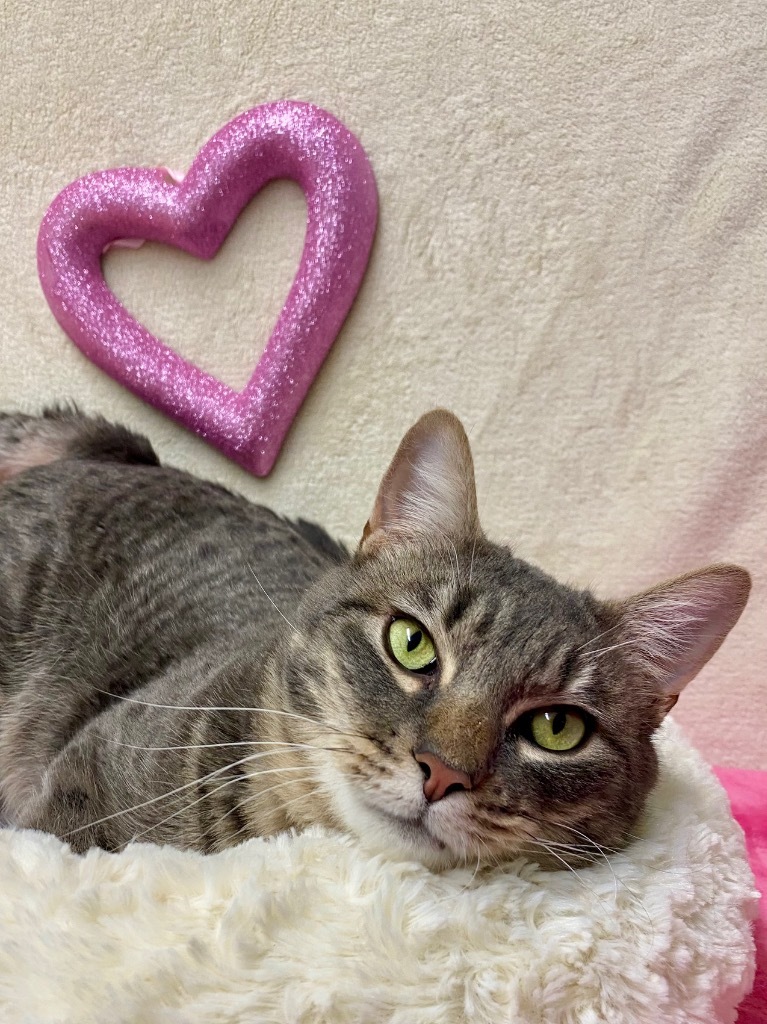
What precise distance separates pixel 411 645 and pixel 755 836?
838 mm

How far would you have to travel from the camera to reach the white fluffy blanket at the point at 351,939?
0.65m

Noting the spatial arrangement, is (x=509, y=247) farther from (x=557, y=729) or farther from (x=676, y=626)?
(x=557, y=729)

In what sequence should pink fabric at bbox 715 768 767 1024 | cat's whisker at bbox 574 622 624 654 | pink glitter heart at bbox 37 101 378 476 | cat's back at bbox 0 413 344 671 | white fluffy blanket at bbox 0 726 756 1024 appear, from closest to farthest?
white fluffy blanket at bbox 0 726 756 1024
cat's whisker at bbox 574 622 624 654
pink fabric at bbox 715 768 767 1024
cat's back at bbox 0 413 344 671
pink glitter heart at bbox 37 101 378 476

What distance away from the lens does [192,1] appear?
150cm

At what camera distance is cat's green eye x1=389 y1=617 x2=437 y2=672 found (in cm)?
84

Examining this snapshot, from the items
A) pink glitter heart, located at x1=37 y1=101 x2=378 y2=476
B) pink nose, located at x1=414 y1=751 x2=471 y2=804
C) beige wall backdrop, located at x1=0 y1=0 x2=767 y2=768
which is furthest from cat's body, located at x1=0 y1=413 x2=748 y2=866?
beige wall backdrop, located at x1=0 y1=0 x2=767 y2=768

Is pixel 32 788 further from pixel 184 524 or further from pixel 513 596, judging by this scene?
pixel 513 596

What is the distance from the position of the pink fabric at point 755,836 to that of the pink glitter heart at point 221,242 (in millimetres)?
1100

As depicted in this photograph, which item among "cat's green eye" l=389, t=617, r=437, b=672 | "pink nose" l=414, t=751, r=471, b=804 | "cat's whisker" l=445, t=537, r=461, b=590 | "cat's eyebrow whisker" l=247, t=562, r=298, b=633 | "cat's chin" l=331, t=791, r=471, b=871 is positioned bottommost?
"cat's chin" l=331, t=791, r=471, b=871

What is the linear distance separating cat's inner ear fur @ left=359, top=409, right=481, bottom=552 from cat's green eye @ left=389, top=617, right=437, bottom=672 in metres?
0.14

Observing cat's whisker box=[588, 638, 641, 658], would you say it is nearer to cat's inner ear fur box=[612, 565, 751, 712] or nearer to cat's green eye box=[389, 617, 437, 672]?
cat's inner ear fur box=[612, 565, 751, 712]

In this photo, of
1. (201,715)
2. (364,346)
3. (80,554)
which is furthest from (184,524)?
(364,346)

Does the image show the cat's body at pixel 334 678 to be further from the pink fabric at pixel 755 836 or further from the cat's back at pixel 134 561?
the pink fabric at pixel 755 836

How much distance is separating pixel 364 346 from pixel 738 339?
0.74 m
